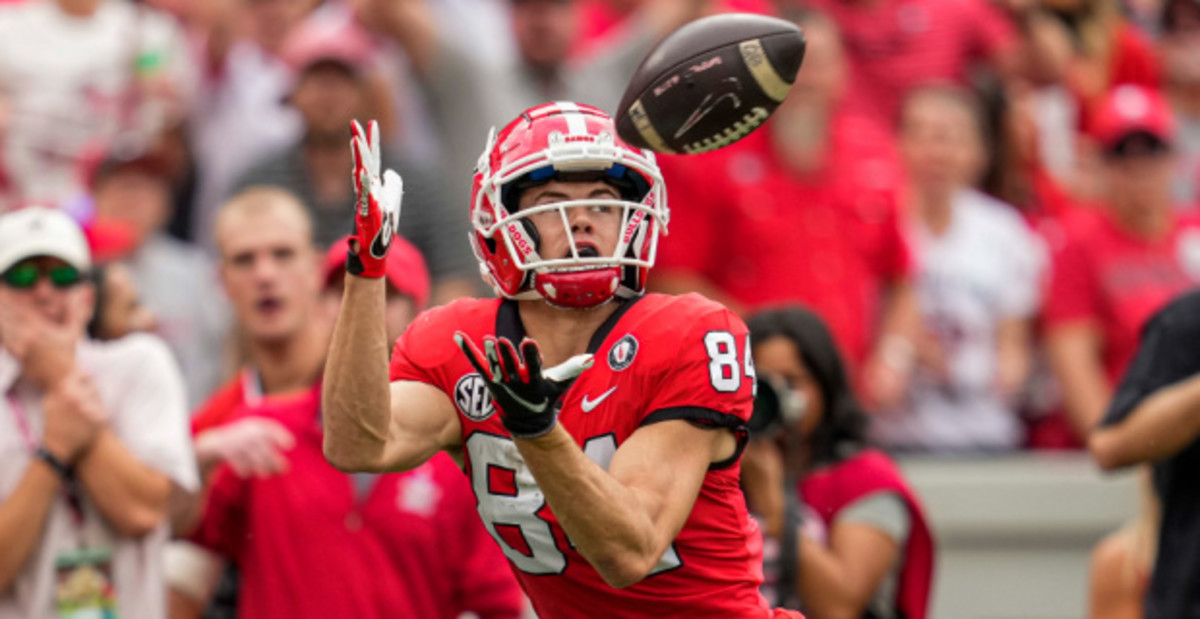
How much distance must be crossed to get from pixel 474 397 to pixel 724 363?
0.54 m

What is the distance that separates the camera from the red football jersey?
147 inches

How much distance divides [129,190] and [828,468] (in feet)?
11.4

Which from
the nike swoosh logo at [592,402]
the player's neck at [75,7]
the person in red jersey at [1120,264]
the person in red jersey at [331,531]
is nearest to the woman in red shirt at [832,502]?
the person in red jersey at [331,531]

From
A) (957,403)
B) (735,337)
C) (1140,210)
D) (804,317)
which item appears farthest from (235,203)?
(1140,210)

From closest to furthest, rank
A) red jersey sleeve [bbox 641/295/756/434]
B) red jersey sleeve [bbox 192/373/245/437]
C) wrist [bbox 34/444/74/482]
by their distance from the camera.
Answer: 1. red jersey sleeve [bbox 641/295/756/434]
2. wrist [bbox 34/444/74/482]
3. red jersey sleeve [bbox 192/373/245/437]

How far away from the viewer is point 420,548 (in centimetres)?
513

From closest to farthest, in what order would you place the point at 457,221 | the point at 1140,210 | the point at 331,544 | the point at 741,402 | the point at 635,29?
the point at 741,402 < the point at 331,544 < the point at 457,221 < the point at 1140,210 < the point at 635,29

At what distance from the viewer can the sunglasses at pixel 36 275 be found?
510 centimetres

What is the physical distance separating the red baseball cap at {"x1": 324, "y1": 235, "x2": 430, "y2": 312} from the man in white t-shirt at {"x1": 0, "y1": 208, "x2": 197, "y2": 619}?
0.71m

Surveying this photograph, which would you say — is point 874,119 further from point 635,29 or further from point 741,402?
point 741,402

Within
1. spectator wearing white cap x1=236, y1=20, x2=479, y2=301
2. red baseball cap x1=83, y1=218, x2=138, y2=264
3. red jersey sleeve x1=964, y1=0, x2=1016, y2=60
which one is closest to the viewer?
red baseball cap x1=83, y1=218, x2=138, y2=264

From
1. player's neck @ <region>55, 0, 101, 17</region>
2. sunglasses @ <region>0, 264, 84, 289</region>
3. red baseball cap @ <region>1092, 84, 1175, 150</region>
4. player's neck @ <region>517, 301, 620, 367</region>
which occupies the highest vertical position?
player's neck @ <region>55, 0, 101, 17</region>

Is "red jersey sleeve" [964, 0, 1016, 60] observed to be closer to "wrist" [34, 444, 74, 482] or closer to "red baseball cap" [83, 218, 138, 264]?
"red baseball cap" [83, 218, 138, 264]

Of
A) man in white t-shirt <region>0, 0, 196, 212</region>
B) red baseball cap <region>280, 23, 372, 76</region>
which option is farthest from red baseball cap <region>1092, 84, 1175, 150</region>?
man in white t-shirt <region>0, 0, 196, 212</region>
